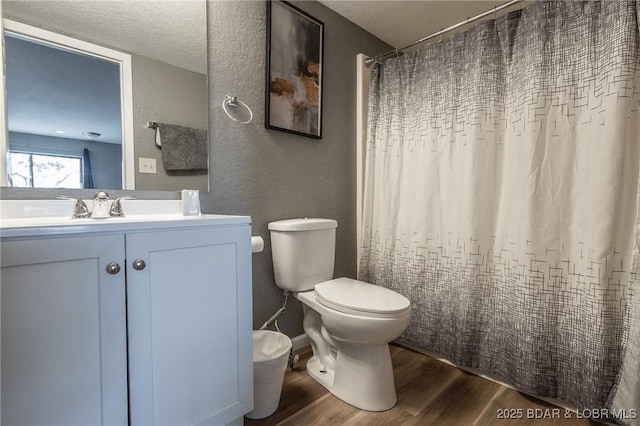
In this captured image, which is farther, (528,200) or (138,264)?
(528,200)

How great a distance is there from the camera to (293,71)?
175 cm

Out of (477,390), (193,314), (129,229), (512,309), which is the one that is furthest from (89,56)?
(477,390)

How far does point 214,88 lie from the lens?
1447mm

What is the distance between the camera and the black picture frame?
1.65 metres

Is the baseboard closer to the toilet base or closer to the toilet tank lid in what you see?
the toilet base

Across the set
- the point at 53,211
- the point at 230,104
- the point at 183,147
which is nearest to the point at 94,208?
the point at 53,211

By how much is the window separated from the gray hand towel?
1.03ft

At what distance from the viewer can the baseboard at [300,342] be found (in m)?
1.84

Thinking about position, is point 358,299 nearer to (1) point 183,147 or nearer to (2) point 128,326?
(2) point 128,326

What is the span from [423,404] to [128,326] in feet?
4.22

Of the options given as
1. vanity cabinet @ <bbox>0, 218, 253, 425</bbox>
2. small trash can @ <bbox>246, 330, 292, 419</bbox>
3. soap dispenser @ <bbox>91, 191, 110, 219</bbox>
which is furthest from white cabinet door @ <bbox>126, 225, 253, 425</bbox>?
soap dispenser @ <bbox>91, 191, 110, 219</bbox>

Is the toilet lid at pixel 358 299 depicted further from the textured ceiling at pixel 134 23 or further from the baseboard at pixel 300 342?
the textured ceiling at pixel 134 23

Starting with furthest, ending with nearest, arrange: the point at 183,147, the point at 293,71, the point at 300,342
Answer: the point at 300,342
the point at 293,71
the point at 183,147

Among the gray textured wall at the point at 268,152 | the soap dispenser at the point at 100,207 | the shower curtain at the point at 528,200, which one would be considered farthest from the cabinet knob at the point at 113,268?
the shower curtain at the point at 528,200
